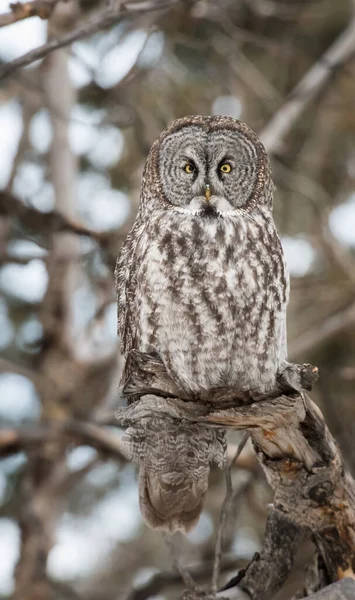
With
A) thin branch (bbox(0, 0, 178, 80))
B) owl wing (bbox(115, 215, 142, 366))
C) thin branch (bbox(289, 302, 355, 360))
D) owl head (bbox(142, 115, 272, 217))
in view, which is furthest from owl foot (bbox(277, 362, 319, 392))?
thin branch (bbox(289, 302, 355, 360))

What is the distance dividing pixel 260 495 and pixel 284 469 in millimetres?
4637

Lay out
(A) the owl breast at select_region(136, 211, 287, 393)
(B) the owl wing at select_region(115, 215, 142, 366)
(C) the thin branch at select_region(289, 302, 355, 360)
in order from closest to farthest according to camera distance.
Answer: (A) the owl breast at select_region(136, 211, 287, 393)
(B) the owl wing at select_region(115, 215, 142, 366)
(C) the thin branch at select_region(289, 302, 355, 360)

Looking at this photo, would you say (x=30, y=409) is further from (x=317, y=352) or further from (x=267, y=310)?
(x=267, y=310)

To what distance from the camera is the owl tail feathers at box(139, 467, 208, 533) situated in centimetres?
415

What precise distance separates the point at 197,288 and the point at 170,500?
1.06 meters

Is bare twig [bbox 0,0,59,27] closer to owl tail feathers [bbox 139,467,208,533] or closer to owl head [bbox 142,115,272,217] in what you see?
owl head [bbox 142,115,272,217]

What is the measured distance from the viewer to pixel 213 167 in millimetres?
4270

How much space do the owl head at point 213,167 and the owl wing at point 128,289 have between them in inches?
10.0

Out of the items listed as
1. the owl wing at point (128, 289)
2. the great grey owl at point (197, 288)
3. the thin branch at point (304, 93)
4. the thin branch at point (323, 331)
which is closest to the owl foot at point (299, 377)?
the great grey owl at point (197, 288)

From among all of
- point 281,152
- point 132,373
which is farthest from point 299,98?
point 132,373

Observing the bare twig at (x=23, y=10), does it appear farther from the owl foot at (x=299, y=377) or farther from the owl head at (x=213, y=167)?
the owl foot at (x=299, y=377)

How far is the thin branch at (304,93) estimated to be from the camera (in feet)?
24.2

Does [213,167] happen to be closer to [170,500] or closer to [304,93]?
[170,500]

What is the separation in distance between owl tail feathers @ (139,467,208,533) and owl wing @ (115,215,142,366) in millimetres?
617
